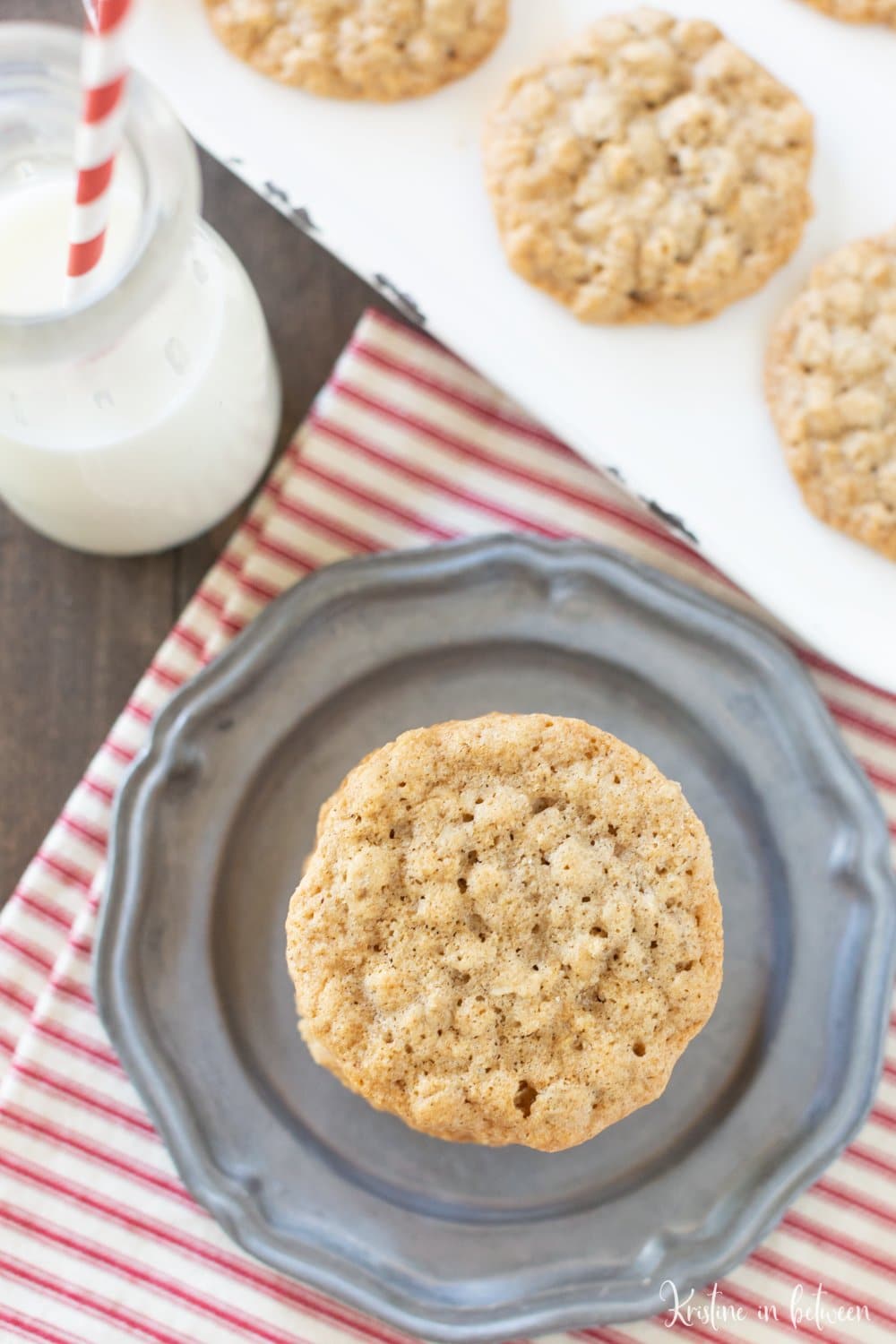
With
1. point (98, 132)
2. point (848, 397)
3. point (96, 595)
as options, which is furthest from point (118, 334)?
point (848, 397)

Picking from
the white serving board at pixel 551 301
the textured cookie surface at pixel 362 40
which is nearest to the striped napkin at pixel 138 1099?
the white serving board at pixel 551 301

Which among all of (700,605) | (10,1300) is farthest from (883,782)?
(10,1300)

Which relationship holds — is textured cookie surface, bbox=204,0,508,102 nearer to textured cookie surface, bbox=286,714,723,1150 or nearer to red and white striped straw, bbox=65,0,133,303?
red and white striped straw, bbox=65,0,133,303

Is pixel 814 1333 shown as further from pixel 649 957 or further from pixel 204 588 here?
pixel 204 588

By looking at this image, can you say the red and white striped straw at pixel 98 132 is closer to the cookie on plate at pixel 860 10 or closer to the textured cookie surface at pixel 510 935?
the textured cookie surface at pixel 510 935

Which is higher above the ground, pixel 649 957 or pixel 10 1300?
pixel 649 957

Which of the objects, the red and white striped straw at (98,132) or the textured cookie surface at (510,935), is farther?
the textured cookie surface at (510,935)
